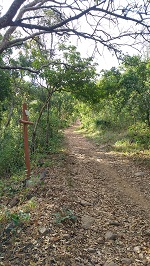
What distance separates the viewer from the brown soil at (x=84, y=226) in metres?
3.72

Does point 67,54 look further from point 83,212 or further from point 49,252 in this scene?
point 49,252

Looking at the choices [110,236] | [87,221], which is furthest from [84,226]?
[110,236]

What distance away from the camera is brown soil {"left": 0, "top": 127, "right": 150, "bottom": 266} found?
3.72 metres

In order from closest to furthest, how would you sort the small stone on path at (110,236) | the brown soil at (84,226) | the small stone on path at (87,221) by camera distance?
the brown soil at (84,226), the small stone on path at (110,236), the small stone on path at (87,221)

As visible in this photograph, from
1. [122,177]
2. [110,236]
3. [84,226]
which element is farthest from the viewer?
[122,177]

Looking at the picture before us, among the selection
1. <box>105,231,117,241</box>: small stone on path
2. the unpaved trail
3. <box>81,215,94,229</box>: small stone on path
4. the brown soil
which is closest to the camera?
the brown soil

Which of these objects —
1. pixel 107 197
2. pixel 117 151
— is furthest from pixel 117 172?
pixel 117 151

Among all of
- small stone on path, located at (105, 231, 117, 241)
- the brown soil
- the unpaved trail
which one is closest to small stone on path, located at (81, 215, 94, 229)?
the brown soil

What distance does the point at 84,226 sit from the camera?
15.2ft

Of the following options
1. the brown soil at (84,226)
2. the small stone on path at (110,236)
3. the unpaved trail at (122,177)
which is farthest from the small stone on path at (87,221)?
the unpaved trail at (122,177)

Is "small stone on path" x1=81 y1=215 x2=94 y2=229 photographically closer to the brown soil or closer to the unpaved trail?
the brown soil

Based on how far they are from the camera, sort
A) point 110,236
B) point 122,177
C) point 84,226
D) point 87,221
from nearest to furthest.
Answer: point 110,236
point 84,226
point 87,221
point 122,177

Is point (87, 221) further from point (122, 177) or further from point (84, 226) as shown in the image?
point (122, 177)

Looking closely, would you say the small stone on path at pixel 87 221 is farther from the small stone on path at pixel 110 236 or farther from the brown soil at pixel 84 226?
the small stone on path at pixel 110 236
